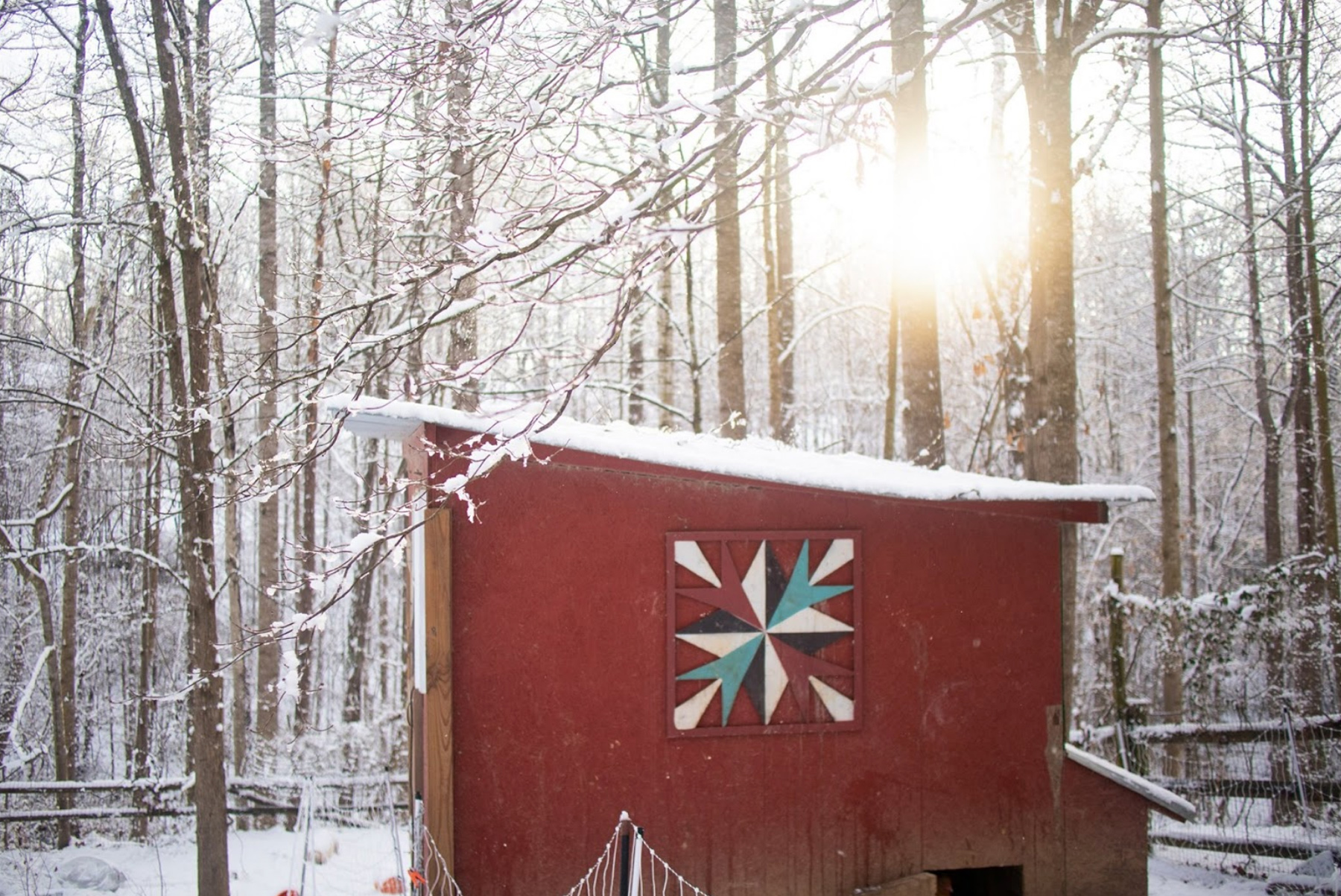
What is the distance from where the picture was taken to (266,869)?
29.5 ft

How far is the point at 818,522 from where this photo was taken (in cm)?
568

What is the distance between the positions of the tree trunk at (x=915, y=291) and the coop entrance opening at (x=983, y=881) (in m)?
3.30

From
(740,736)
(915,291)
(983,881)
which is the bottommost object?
(983,881)

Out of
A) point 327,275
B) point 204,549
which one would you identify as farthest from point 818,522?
point 204,549

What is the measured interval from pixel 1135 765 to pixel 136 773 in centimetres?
1125

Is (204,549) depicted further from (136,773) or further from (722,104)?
(136,773)

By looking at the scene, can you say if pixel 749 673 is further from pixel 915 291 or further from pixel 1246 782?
pixel 1246 782

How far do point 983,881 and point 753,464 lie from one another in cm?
291

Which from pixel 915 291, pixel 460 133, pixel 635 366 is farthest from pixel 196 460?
pixel 635 366

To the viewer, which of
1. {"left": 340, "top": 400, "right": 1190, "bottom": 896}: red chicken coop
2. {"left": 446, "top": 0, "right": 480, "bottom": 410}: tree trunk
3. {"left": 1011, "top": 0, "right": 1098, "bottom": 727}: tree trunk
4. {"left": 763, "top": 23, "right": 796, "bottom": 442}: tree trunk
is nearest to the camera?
{"left": 446, "top": 0, "right": 480, "bottom": 410}: tree trunk

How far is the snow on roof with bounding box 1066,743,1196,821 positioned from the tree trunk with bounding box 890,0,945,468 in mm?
3106

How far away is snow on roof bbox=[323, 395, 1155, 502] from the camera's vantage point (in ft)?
16.7

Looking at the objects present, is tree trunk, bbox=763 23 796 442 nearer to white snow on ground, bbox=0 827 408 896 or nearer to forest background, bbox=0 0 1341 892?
forest background, bbox=0 0 1341 892

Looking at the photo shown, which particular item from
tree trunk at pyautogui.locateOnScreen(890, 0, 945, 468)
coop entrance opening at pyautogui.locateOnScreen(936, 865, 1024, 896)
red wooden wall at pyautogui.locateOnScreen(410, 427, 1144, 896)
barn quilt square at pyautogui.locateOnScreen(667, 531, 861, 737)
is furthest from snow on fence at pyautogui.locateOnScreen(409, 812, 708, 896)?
tree trunk at pyautogui.locateOnScreen(890, 0, 945, 468)
